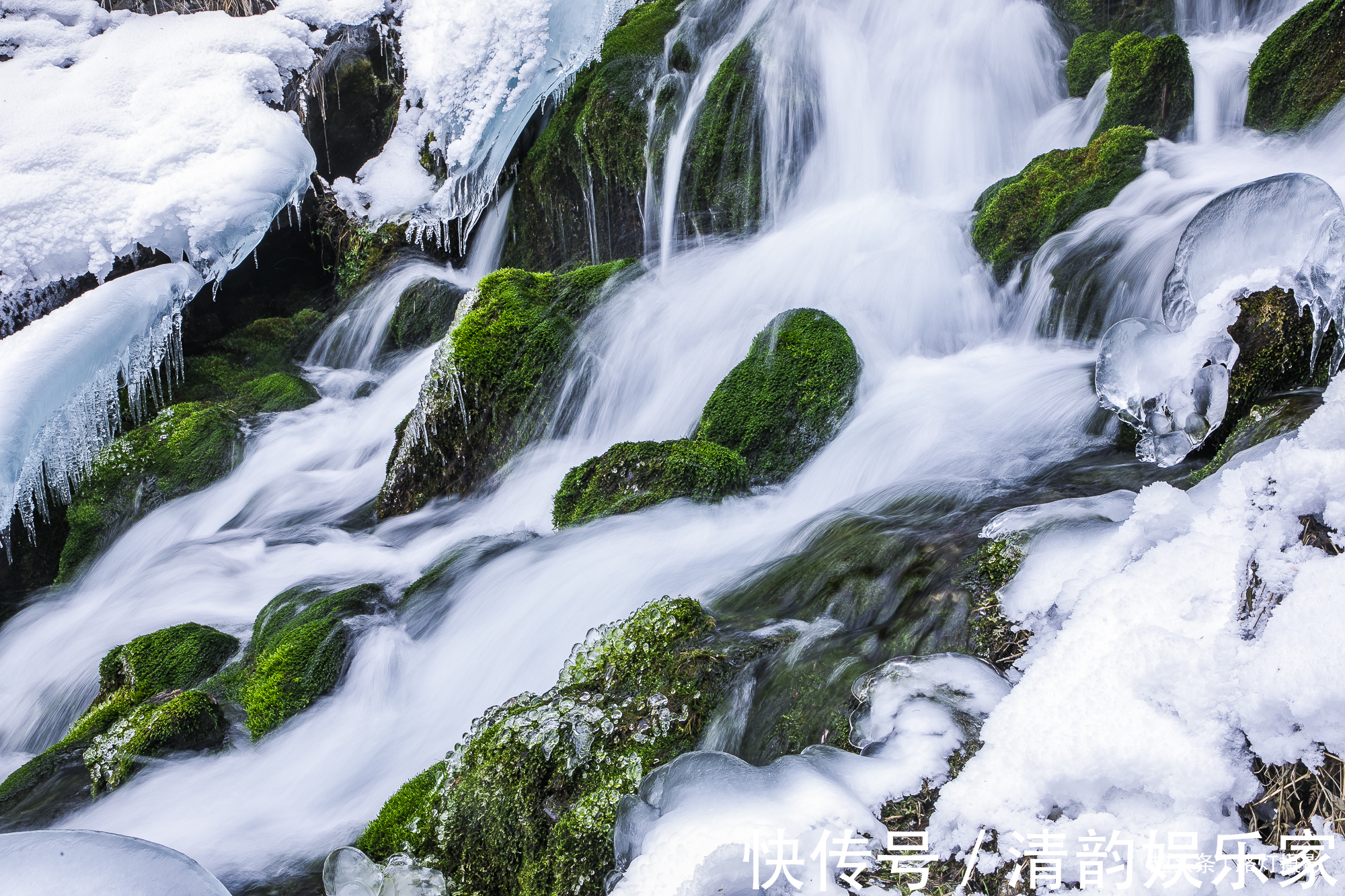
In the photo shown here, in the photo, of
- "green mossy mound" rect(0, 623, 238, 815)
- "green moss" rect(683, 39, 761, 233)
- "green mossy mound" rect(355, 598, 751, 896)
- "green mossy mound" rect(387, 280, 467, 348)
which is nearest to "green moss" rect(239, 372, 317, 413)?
"green mossy mound" rect(387, 280, 467, 348)

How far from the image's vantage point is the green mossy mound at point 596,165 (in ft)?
29.1

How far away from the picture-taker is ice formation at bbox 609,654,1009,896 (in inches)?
72.9

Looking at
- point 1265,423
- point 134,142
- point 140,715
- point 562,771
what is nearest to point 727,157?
point 134,142

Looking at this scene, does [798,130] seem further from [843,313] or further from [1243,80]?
[1243,80]

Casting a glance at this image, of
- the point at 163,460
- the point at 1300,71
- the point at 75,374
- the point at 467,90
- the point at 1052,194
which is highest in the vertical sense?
the point at 467,90

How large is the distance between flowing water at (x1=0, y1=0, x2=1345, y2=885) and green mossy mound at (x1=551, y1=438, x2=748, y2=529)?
14cm

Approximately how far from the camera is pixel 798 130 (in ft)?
27.6

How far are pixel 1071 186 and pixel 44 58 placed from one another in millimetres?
11215

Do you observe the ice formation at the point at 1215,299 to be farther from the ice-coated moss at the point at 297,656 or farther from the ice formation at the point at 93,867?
the ice-coated moss at the point at 297,656

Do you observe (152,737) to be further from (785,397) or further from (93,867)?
(785,397)

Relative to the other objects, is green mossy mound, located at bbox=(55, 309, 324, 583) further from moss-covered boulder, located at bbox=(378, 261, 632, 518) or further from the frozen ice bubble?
the frozen ice bubble

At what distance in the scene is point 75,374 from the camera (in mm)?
6098

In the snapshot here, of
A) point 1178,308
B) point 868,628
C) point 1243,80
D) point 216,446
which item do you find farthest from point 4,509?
point 1243,80

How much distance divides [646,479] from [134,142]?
7.12 meters
